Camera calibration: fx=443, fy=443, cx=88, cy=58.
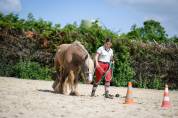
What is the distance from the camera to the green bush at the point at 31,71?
23938mm

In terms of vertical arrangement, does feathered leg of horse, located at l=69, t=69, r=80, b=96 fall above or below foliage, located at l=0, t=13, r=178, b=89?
below

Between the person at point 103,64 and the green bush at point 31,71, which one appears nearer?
the person at point 103,64

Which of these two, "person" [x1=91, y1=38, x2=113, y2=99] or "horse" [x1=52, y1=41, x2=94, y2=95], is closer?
"horse" [x1=52, y1=41, x2=94, y2=95]

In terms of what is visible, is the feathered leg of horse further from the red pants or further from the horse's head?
the red pants

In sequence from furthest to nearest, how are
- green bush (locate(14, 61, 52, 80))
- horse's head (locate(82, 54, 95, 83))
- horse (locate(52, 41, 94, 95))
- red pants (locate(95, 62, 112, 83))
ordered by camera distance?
green bush (locate(14, 61, 52, 80)) → red pants (locate(95, 62, 112, 83)) → horse (locate(52, 41, 94, 95)) → horse's head (locate(82, 54, 95, 83))

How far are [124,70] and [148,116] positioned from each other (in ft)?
46.7

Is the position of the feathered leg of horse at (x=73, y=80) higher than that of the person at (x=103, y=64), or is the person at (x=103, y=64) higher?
the person at (x=103, y=64)

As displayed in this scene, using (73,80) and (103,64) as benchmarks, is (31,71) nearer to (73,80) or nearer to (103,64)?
(73,80)

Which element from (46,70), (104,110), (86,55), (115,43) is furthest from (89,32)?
(104,110)

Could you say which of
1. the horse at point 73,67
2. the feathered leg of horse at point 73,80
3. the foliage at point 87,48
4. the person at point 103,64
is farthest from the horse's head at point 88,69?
the foliage at point 87,48

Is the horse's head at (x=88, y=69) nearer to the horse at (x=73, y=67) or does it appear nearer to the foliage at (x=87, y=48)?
the horse at (x=73, y=67)

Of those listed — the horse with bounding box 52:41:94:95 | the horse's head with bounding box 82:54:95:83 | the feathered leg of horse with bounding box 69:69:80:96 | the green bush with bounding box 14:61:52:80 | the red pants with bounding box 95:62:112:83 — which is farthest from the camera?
the green bush with bounding box 14:61:52:80

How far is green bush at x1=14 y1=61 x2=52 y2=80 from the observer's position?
23.9m

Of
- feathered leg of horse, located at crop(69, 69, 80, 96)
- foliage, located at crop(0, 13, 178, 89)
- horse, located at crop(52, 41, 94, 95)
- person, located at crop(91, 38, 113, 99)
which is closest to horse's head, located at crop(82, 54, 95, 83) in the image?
horse, located at crop(52, 41, 94, 95)
